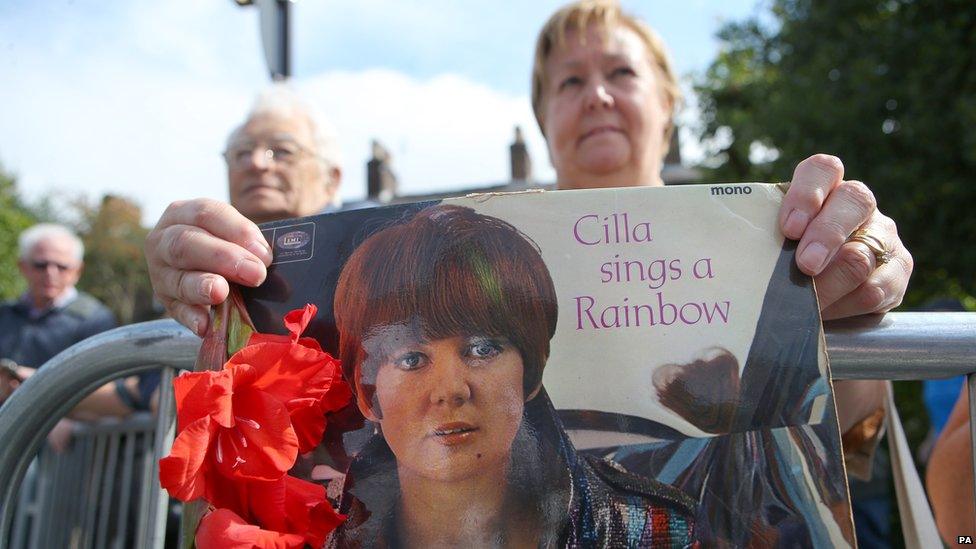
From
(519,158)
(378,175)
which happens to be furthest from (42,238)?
(378,175)

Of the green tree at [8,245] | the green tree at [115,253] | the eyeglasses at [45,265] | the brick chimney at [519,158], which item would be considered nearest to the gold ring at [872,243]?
the eyeglasses at [45,265]

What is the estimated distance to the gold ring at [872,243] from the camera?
97 centimetres

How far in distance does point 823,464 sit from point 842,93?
34.7 ft

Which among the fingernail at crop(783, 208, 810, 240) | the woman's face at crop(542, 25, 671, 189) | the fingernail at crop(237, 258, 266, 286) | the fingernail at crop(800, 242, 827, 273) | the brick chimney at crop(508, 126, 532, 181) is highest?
the brick chimney at crop(508, 126, 532, 181)

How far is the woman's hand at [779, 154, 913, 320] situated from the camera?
2.99 feet

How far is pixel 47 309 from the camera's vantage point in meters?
4.18

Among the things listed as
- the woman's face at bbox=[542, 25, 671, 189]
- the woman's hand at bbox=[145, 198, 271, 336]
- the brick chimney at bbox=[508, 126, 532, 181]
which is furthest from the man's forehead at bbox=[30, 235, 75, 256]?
the brick chimney at bbox=[508, 126, 532, 181]

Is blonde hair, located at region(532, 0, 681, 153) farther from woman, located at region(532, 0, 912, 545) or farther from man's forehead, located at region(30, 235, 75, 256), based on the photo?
man's forehead, located at region(30, 235, 75, 256)

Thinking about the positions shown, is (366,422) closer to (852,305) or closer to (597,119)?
(852,305)

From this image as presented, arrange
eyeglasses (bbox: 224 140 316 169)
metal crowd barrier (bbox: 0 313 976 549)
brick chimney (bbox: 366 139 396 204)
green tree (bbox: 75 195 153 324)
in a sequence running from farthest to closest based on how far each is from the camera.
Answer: green tree (bbox: 75 195 153 324), brick chimney (bbox: 366 139 396 204), eyeglasses (bbox: 224 140 316 169), metal crowd barrier (bbox: 0 313 976 549)

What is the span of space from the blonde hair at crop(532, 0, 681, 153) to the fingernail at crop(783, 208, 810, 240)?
44.2 inches

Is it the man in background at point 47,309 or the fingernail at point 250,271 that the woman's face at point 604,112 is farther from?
the man in background at point 47,309

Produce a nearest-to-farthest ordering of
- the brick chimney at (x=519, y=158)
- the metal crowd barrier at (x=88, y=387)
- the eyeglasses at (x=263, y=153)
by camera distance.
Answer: the metal crowd barrier at (x=88, y=387) → the eyeglasses at (x=263, y=153) → the brick chimney at (x=519, y=158)

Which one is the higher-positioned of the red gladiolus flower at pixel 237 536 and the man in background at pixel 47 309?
the man in background at pixel 47 309
